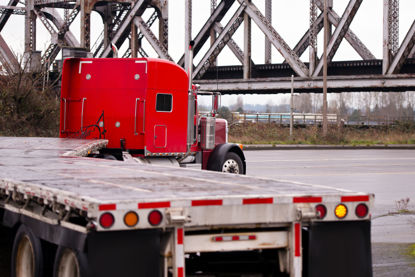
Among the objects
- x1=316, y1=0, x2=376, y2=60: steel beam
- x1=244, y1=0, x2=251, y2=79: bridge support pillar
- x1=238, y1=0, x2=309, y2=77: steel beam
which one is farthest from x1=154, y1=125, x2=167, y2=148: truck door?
x1=244, y1=0, x2=251, y2=79: bridge support pillar

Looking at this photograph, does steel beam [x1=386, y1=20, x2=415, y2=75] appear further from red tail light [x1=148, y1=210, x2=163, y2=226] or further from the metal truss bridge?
red tail light [x1=148, y1=210, x2=163, y2=226]

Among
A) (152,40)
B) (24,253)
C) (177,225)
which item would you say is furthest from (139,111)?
(152,40)

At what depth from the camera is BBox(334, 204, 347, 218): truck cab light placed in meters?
6.43

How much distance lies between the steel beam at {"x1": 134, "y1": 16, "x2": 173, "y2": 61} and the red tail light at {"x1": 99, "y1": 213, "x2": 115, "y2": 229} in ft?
144

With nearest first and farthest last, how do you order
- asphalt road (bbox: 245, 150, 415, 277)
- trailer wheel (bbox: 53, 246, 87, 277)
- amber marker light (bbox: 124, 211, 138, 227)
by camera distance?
amber marker light (bbox: 124, 211, 138, 227), trailer wheel (bbox: 53, 246, 87, 277), asphalt road (bbox: 245, 150, 415, 277)

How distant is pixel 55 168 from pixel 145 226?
362cm

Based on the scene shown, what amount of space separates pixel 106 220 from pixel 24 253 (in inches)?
73.9

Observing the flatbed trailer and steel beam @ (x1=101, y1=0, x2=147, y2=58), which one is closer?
the flatbed trailer

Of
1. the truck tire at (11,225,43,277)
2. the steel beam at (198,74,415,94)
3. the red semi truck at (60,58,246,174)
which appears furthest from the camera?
the steel beam at (198,74,415,94)

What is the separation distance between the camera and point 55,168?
30.1 feet

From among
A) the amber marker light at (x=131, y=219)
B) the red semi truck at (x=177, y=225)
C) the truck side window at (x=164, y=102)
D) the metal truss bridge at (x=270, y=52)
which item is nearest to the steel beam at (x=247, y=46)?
the metal truss bridge at (x=270, y=52)

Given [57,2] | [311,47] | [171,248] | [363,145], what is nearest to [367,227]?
[171,248]

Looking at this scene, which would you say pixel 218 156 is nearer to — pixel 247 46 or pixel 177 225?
pixel 177 225

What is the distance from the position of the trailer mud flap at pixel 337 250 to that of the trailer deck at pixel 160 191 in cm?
10
